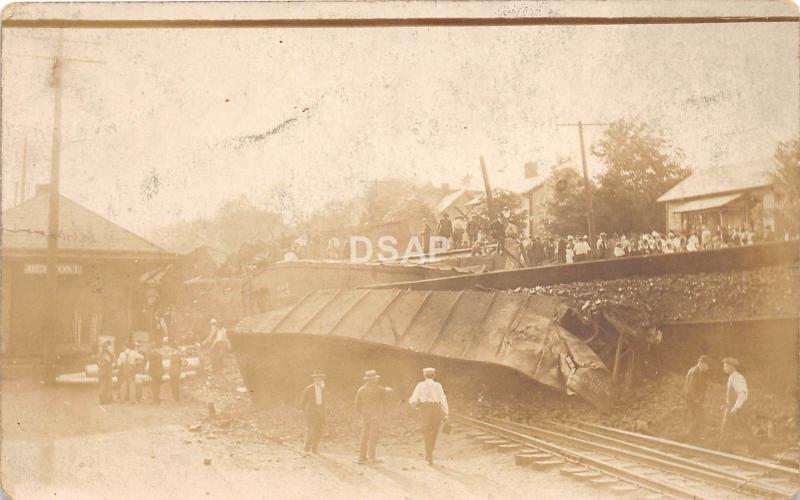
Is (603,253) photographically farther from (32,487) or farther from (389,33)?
(32,487)

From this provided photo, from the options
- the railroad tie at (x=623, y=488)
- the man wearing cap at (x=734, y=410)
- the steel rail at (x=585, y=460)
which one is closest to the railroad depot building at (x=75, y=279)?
the steel rail at (x=585, y=460)

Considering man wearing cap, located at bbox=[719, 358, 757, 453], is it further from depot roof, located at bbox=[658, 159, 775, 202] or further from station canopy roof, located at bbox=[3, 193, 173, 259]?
station canopy roof, located at bbox=[3, 193, 173, 259]

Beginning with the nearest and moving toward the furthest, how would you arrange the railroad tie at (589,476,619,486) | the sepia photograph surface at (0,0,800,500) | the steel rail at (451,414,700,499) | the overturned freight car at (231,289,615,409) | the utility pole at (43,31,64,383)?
the steel rail at (451,414,700,499) < the railroad tie at (589,476,619,486) < the overturned freight car at (231,289,615,409) < the sepia photograph surface at (0,0,800,500) < the utility pole at (43,31,64,383)

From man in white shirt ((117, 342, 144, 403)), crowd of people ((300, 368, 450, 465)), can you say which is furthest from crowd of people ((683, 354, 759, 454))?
man in white shirt ((117, 342, 144, 403))

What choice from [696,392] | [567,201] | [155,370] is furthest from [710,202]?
[155,370]

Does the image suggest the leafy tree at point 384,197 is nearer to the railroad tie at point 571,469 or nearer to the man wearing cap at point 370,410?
the man wearing cap at point 370,410

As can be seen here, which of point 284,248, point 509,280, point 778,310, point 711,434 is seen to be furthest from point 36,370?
point 778,310
